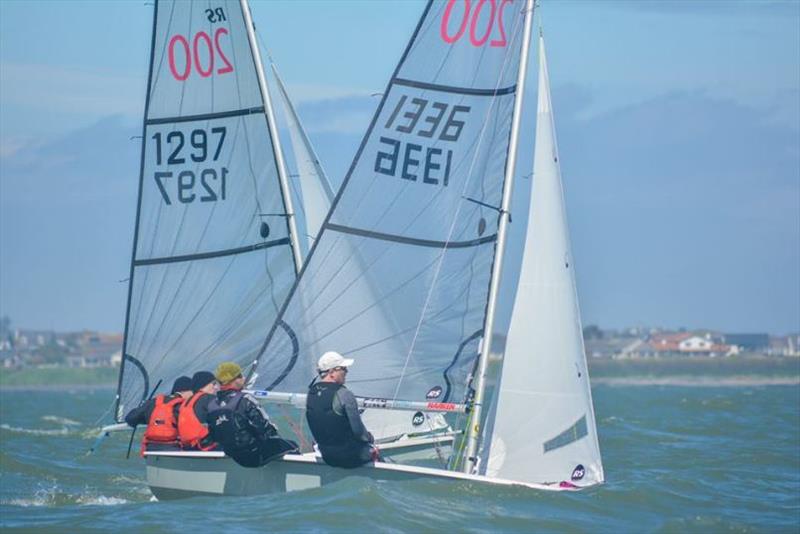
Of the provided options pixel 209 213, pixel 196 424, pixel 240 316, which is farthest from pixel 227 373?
pixel 209 213

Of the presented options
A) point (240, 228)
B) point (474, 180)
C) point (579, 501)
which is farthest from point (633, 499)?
point (240, 228)

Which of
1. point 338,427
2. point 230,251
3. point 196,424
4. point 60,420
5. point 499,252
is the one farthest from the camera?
point 60,420

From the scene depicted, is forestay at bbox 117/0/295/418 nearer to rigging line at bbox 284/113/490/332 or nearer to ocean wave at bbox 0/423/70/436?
rigging line at bbox 284/113/490/332

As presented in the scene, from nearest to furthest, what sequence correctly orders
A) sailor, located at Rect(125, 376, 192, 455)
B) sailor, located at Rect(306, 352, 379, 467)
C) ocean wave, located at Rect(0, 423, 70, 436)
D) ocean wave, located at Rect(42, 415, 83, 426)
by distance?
sailor, located at Rect(306, 352, 379, 467) → sailor, located at Rect(125, 376, 192, 455) → ocean wave, located at Rect(0, 423, 70, 436) → ocean wave, located at Rect(42, 415, 83, 426)

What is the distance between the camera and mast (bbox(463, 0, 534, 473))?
12914 mm

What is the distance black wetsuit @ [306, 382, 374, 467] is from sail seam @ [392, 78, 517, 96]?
2747mm

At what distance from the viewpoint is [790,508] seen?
44.5ft

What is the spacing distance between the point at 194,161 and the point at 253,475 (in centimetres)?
449

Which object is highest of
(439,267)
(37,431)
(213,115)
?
(213,115)

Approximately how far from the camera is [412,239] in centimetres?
1355

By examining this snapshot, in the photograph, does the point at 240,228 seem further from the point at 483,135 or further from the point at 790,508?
the point at 790,508

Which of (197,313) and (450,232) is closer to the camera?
(450,232)

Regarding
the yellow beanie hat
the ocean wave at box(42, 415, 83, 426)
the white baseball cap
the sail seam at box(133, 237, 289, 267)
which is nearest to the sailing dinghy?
the yellow beanie hat

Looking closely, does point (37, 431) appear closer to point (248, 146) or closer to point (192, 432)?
point (248, 146)
